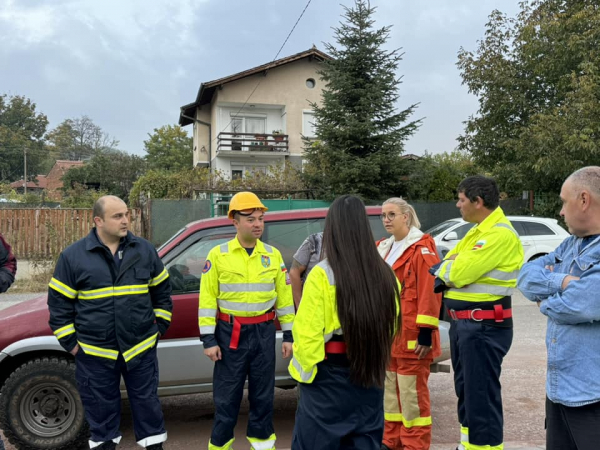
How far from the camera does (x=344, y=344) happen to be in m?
2.28

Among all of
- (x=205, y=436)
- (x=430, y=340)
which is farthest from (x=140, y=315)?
(x=430, y=340)

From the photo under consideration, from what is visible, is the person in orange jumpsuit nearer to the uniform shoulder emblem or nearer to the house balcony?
the uniform shoulder emblem

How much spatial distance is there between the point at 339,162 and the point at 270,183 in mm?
2645

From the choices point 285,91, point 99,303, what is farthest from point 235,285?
point 285,91

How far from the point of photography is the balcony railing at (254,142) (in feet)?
88.1

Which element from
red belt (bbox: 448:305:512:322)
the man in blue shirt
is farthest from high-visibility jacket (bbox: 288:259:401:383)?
red belt (bbox: 448:305:512:322)

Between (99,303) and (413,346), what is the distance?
2.27 m

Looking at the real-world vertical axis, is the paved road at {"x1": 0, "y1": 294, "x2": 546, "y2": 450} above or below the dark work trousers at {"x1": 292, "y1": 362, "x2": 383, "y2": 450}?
below

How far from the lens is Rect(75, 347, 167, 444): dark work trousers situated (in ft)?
10.5

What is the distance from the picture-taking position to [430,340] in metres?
3.46

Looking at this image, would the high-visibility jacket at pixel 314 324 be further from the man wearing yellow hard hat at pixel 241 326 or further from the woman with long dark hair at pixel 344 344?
the man wearing yellow hard hat at pixel 241 326

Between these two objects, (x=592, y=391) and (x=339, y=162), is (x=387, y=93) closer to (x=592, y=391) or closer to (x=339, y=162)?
(x=339, y=162)

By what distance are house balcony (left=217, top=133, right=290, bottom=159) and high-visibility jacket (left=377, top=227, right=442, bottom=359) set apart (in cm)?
2375

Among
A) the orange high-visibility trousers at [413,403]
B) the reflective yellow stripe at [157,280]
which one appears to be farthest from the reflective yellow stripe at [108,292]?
the orange high-visibility trousers at [413,403]
